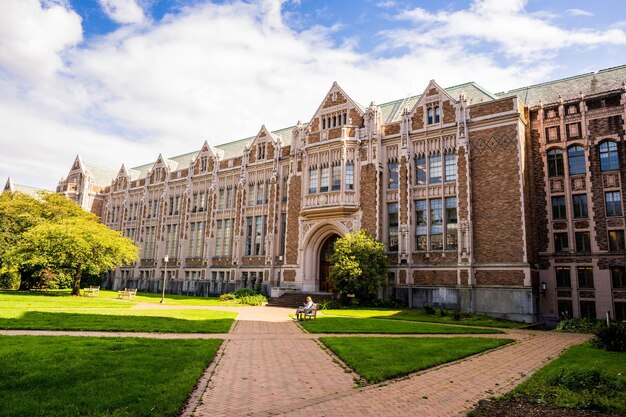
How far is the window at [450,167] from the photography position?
110 ft

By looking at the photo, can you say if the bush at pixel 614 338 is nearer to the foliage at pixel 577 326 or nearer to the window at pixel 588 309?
the foliage at pixel 577 326

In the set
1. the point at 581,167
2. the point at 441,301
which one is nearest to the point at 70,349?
the point at 441,301

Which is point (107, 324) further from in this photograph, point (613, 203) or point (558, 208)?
point (613, 203)

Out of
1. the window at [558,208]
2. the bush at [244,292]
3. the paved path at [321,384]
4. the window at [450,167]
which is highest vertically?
the window at [450,167]

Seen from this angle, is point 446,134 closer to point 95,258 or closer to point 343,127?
point 343,127

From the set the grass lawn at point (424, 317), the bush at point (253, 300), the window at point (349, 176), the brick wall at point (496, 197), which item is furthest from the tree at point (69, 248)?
the brick wall at point (496, 197)

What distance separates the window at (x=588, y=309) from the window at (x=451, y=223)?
9114 mm

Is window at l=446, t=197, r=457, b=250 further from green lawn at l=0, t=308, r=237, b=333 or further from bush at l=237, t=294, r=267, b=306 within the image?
green lawn at l=0, t=308, r=237, b=333

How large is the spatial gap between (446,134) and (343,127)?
8.97m

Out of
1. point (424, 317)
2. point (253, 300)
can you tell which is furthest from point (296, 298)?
point (424, 317)

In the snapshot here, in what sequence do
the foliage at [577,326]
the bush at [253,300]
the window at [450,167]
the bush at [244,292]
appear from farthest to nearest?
the bush at [244,292] < the bush at [253,300] < the window at [450,167] < the foliage at [577,326]

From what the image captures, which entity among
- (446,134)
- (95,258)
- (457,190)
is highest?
(446,134)

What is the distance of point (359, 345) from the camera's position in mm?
14625

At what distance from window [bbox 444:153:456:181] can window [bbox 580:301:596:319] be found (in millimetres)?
12231
